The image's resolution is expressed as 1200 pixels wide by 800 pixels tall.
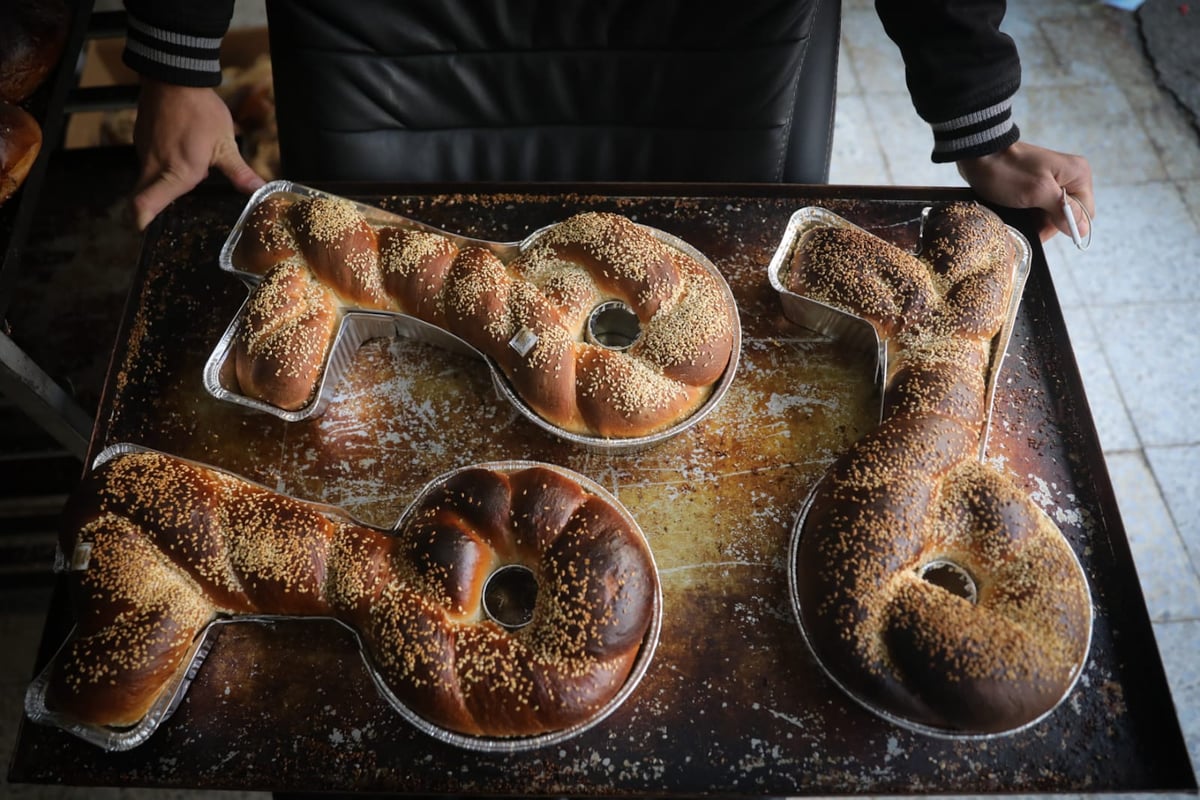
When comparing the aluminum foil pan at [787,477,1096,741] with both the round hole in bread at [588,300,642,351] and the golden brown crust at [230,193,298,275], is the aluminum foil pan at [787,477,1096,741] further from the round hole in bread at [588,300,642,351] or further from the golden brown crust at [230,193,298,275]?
the golden brown crust at [230,193,298,275]

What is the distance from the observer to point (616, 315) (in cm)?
159

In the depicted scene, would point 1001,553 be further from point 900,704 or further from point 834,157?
point 834,157

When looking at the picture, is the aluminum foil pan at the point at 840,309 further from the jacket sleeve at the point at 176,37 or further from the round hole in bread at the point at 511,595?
the jacket sleeve at the point at 176,37

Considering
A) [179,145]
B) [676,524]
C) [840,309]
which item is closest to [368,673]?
[676,524]

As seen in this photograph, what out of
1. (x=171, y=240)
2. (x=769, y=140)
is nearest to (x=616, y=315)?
(x=769, y=140)

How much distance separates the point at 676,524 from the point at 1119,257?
2469 mm

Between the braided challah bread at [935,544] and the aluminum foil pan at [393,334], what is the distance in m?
0.24

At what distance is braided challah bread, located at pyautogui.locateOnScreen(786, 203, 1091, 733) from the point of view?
3.91 ft

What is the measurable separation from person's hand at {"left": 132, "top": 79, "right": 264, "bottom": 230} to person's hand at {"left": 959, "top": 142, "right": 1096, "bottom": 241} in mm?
1566

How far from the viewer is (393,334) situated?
1622 millimetres

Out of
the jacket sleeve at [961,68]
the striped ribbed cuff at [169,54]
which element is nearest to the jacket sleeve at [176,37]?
the striped ribbed cuff at [169,54]

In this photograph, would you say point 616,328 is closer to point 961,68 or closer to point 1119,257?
point 961,68

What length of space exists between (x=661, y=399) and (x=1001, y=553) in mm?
599

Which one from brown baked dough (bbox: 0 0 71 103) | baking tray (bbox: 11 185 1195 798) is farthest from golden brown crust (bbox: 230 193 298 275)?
brown baked dough (bbox: 0 0 71 103)
